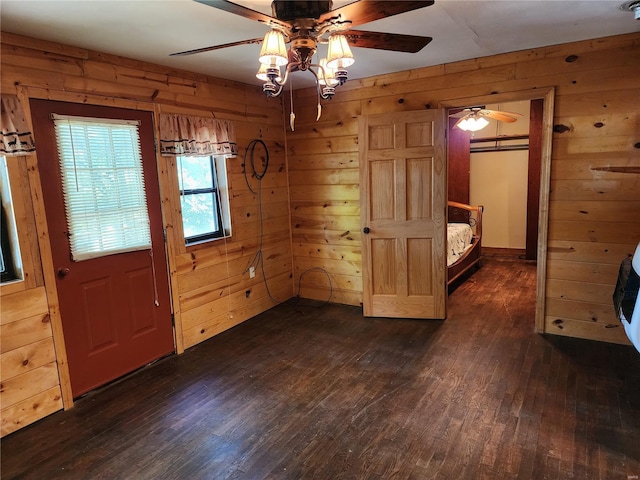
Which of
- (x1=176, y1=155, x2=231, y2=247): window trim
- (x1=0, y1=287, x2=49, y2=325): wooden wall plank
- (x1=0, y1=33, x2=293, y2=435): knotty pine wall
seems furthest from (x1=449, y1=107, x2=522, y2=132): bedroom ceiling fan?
(x1=0, y1=287, x2=49, y2=325): wooden wall plank

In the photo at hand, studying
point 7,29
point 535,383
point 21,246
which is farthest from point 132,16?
point 535,383

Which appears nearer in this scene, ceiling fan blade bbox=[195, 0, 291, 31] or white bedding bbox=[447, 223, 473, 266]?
ceiling fan blade bbox=[195, 0, 291, 31]

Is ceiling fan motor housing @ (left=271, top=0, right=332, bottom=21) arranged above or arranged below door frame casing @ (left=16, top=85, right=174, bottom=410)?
above

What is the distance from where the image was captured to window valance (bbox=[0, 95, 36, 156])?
2367mm

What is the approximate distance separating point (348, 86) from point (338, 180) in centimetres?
98

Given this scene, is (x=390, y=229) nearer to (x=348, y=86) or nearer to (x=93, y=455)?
(x=348, y=86)

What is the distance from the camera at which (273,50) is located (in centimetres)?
183

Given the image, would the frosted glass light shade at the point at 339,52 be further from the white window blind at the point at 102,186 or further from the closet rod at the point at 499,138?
the closet rod at the point at 499,138

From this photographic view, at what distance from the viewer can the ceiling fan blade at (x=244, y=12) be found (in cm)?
161

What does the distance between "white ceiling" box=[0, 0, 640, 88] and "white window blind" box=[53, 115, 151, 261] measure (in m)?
0.55

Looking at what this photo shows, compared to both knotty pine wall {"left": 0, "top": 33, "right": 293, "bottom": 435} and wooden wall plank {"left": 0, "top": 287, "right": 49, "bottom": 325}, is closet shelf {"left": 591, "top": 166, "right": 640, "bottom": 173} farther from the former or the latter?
wooden wall plank {"left": 0, "top": 287, "right": 49, "bottom": 325}

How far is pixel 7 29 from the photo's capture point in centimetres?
239

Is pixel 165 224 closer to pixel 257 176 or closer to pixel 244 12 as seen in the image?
pixel 257 176

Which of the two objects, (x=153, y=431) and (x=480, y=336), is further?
(x=480, y=336)
